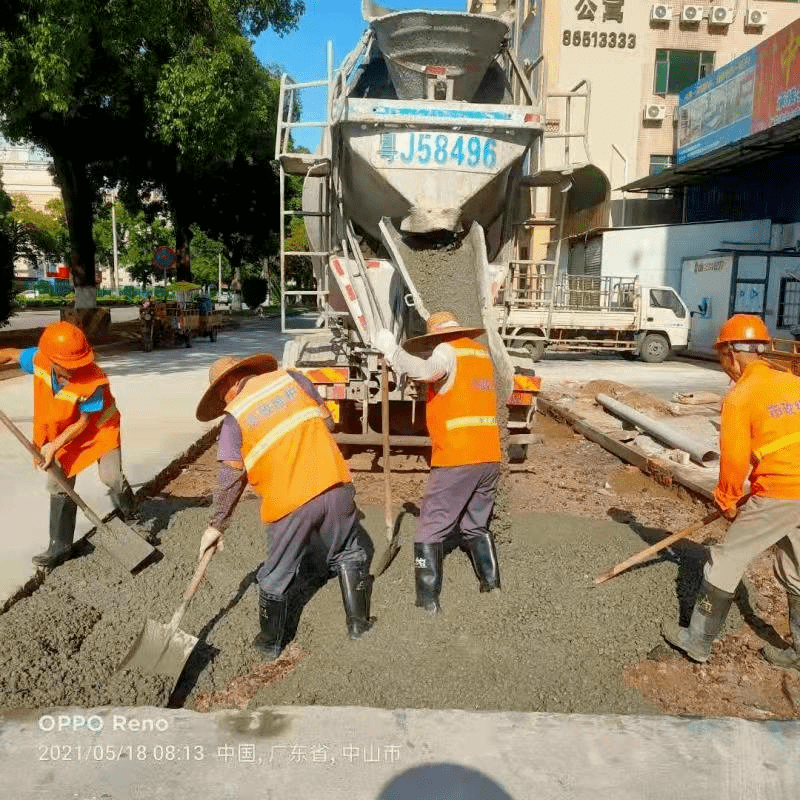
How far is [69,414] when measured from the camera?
4477 mm

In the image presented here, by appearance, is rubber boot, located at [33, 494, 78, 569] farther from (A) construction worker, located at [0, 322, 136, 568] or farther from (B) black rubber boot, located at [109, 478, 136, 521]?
(B) black rubber boot, located at [109, 478, 136, 521]

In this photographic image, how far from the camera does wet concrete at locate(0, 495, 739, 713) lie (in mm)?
3240

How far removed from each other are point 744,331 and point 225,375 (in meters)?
→ 2.34

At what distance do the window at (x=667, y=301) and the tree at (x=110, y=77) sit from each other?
10259mm

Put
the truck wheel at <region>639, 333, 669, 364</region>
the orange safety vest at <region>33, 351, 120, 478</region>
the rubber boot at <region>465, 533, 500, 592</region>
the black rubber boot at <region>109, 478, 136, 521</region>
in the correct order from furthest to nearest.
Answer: the truck wheel at <region>639, 333, 669, 364</region> < the black rubber boot at <region>109, 478, 136, 521</region> < the orange safety vest at <region>33, 351, 120, 478</region> < the rubber boot at <region>465, 533, 500, 592</region>

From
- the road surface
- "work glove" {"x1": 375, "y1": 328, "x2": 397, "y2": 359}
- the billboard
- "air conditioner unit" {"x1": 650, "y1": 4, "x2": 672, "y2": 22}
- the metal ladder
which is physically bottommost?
the road surface

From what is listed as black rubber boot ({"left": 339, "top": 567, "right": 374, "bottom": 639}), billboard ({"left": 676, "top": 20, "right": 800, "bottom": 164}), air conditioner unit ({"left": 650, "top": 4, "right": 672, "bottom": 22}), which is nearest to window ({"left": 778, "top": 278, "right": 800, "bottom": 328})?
billboard ({"left": 676, "top": 20, "right": 800, "bottom": 164})

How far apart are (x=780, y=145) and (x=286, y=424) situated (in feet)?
66.4

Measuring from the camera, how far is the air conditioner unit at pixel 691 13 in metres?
26.2

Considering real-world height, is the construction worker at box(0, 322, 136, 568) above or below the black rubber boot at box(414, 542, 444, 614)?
above

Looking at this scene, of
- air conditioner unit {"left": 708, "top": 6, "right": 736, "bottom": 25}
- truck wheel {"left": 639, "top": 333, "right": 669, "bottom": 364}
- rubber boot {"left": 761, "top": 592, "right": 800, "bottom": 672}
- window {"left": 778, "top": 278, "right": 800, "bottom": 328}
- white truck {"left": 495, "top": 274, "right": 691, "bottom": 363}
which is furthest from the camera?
air conditioner unit {"left": 708, "top": 6, "right": 736, "bottom": 25}

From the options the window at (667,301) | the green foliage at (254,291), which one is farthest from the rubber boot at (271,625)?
the green foliage at (254,291)

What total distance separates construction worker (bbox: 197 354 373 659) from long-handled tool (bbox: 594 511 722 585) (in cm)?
156

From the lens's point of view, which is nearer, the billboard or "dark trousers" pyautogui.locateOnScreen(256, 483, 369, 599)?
"dark trousers" pyautogui.locateOnScreen(256, 483, 369, 599)
